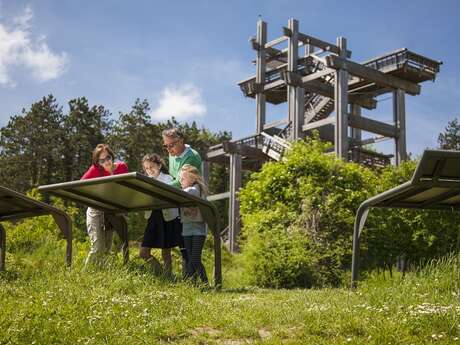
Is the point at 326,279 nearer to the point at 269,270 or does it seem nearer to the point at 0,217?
the point at 269,270

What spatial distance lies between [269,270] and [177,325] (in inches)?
209

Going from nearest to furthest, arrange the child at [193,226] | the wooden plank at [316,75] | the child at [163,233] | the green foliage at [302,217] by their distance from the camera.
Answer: the child at [193,226], the child at [163,233], the green foliage at [302,217], the wooden plank at [316,75]

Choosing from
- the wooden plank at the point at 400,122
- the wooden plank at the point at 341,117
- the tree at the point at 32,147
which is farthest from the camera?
the tree at the point at 32,147

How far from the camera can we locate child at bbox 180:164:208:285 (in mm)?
6867

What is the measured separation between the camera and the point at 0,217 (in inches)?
304

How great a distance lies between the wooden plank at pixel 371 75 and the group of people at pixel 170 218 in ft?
33.9

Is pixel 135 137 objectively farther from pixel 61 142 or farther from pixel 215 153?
pixel 215 153

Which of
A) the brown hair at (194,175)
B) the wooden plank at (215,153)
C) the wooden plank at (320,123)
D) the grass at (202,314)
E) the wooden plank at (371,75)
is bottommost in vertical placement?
the grass at (202,314)

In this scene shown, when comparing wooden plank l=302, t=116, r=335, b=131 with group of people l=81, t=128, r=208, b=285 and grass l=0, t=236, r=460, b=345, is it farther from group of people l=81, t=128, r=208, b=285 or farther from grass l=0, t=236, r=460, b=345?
grass l=0, t=236, r=460, b=345

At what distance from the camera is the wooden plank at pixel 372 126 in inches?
709

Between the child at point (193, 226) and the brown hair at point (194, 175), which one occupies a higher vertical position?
the brown hair at point (194, 175)

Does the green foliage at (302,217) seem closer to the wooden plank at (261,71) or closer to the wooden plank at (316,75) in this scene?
the wooden plank at (316,75)

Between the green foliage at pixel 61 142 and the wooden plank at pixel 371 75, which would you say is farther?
the green foliage at pixel 61 142

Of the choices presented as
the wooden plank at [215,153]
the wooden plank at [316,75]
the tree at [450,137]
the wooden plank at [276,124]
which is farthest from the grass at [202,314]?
the tree at [450,137]
